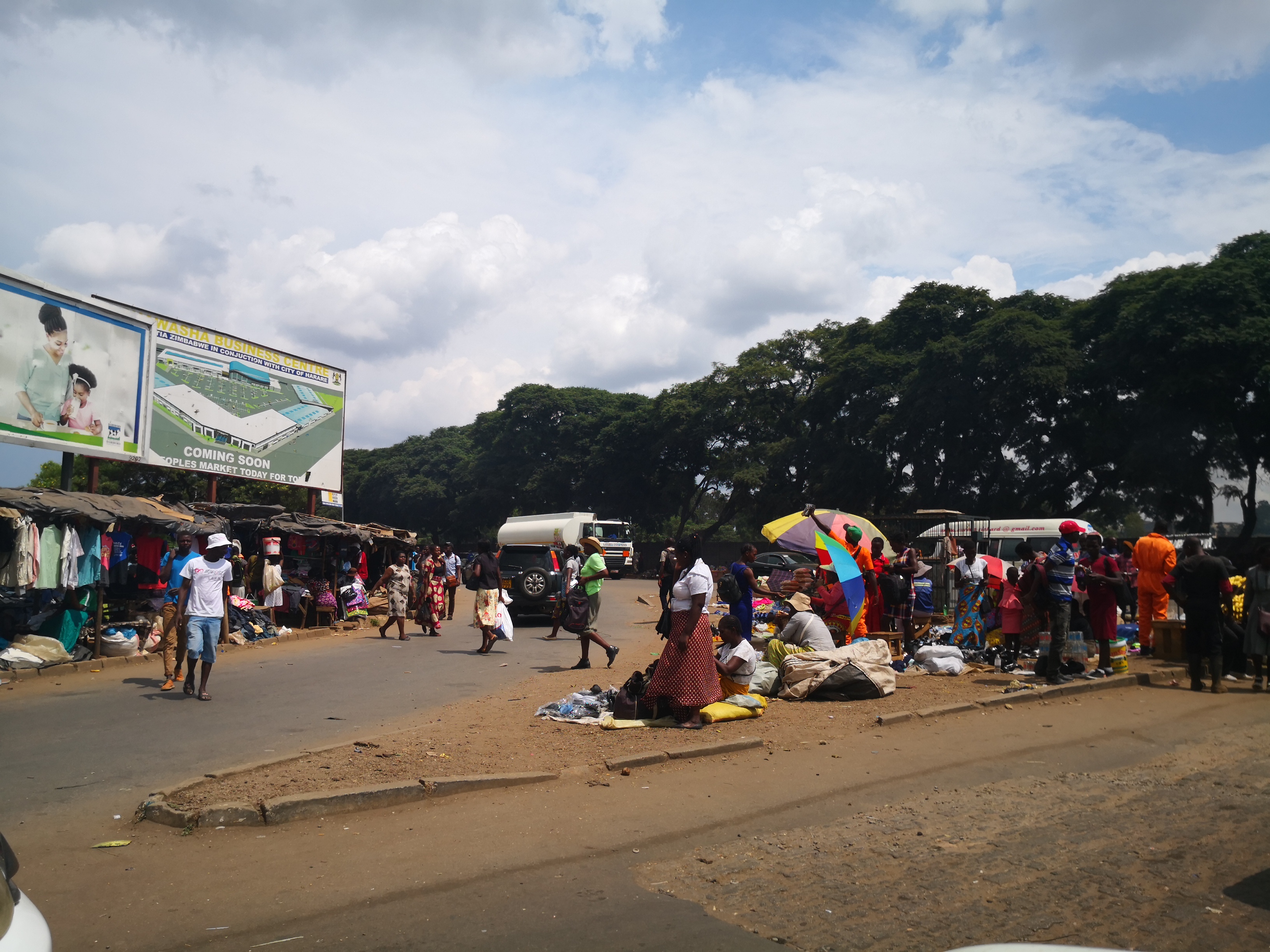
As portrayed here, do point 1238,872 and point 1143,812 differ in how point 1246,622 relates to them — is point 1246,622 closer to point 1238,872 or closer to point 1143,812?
point 1143,812

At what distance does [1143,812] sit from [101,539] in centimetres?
1367

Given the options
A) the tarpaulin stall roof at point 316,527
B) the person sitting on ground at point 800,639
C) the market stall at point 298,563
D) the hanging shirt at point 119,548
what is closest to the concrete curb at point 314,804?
the person sitting on ground at point 800,639

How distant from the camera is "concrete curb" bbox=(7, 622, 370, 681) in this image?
12.0m

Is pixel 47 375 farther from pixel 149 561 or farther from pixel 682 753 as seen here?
pixel 682 753

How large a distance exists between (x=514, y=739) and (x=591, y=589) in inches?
207

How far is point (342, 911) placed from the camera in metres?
4.33

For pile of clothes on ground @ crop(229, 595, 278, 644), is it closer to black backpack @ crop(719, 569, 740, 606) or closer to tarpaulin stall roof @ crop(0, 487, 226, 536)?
tarpaulin stall roof @ crop(0, 487, 226, 536)

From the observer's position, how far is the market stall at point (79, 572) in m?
12.0

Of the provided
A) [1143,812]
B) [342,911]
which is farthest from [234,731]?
[1143,812]

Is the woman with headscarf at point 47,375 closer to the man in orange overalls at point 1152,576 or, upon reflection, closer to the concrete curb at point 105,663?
the concrete curb at point 105,663

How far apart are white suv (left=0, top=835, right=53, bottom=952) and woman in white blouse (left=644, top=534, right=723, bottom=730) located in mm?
6074

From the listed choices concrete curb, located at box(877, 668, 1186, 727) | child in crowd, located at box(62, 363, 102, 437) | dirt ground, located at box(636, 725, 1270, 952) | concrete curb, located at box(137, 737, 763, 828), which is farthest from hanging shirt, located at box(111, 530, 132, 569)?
dirt ground, located at box(636, 725, 1270, 952)

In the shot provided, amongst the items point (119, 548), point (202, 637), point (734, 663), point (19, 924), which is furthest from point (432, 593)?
point (19, 924)

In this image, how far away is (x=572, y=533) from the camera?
38.0 meters
